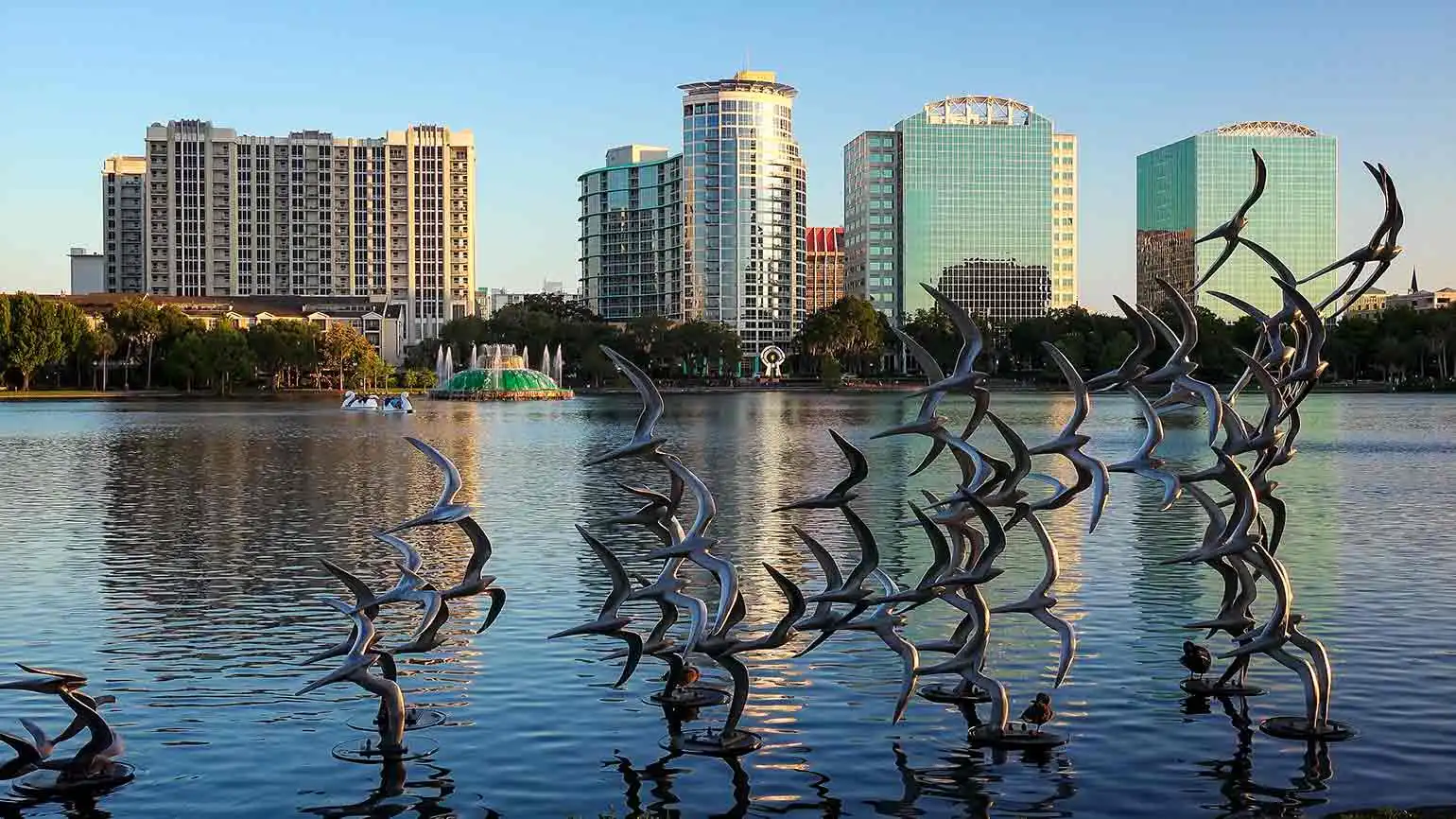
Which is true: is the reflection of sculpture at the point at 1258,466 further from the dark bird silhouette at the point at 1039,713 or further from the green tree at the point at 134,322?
the green tree at the point at 134,322

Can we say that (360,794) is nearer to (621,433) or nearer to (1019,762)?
(1019,762)

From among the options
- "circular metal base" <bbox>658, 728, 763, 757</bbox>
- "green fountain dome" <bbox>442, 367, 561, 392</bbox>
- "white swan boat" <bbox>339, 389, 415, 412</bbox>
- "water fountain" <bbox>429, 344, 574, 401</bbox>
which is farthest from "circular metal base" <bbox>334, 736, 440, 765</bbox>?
"green fountain dome" <bbox>442, 367, 561, 392</bbox>

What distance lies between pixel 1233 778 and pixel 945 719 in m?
3.11

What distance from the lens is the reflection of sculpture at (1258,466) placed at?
14797mm

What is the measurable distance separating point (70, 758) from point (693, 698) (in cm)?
613

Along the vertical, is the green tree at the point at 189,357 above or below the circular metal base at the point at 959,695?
above

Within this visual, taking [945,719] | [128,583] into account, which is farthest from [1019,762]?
[128,583]

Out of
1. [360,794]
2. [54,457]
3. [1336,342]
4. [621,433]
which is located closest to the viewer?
[360,794]

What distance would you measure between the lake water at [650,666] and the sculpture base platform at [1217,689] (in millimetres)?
280

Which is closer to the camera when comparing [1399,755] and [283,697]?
[1399,755]

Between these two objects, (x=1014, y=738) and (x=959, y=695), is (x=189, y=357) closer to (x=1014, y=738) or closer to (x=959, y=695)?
(x=959, y=695)

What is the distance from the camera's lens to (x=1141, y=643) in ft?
64.4

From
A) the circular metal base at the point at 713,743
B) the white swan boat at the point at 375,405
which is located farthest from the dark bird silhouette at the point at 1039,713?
the white swan boat at the point at 375,405

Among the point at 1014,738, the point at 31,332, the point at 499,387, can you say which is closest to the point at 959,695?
the point at 1014,738
